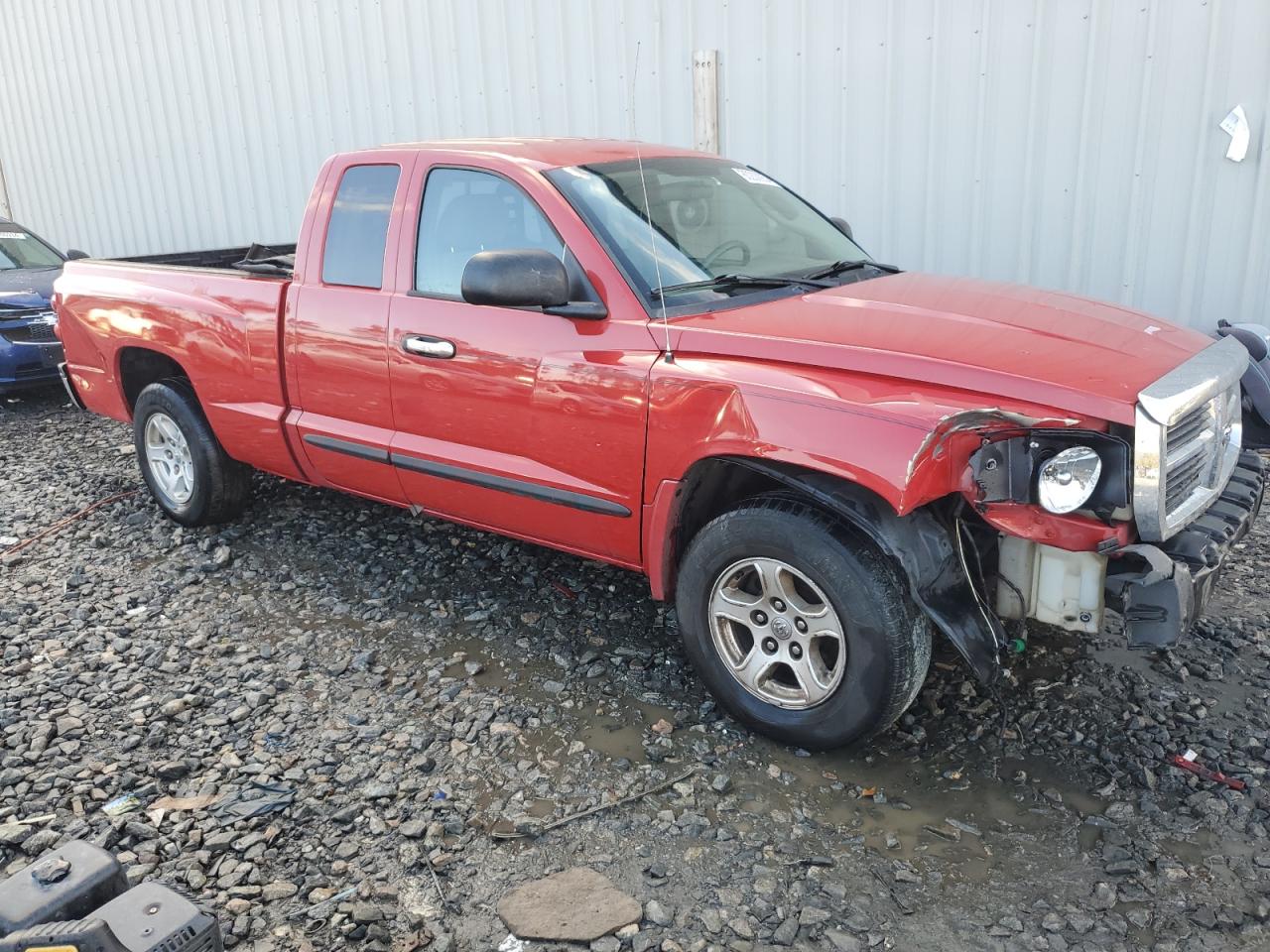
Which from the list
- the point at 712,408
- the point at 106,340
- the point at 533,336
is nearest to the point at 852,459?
the point at 712,408

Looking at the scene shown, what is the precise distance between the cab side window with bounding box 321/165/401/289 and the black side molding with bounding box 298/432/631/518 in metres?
0.67

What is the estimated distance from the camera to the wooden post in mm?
Answer: 7035

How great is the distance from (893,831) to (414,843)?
1347 millimetres

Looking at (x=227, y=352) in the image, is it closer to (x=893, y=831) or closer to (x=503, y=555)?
(x=503, y=555)

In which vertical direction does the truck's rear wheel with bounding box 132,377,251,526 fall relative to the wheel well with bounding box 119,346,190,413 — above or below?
below

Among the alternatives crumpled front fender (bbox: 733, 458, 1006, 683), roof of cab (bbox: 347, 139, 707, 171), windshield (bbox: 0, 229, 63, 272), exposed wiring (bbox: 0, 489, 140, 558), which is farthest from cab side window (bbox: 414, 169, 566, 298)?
windshield (bbox: 0, 229, 63, 272)

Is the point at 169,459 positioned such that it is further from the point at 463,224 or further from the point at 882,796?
the point at 882,796

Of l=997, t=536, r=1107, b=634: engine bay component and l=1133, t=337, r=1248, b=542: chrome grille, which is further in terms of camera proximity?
l=997, t=536, r=1107, b=634: engine bay component

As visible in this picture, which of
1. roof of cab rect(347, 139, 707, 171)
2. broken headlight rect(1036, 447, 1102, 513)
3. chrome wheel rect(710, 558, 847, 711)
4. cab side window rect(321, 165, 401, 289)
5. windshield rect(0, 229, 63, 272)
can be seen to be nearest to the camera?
broken headlight rect(1036, 447, 1102, 513)

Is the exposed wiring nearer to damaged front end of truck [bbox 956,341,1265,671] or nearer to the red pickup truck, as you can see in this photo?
the red pickup truck

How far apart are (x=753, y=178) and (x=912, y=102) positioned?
263cm

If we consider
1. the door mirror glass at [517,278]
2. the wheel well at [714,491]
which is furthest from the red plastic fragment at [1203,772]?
the door mirror glass at [517,278]

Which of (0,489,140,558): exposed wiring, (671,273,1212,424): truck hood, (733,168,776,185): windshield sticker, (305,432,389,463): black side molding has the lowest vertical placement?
(0,489,140,558): exposed wiring

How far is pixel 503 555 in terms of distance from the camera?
480cm
